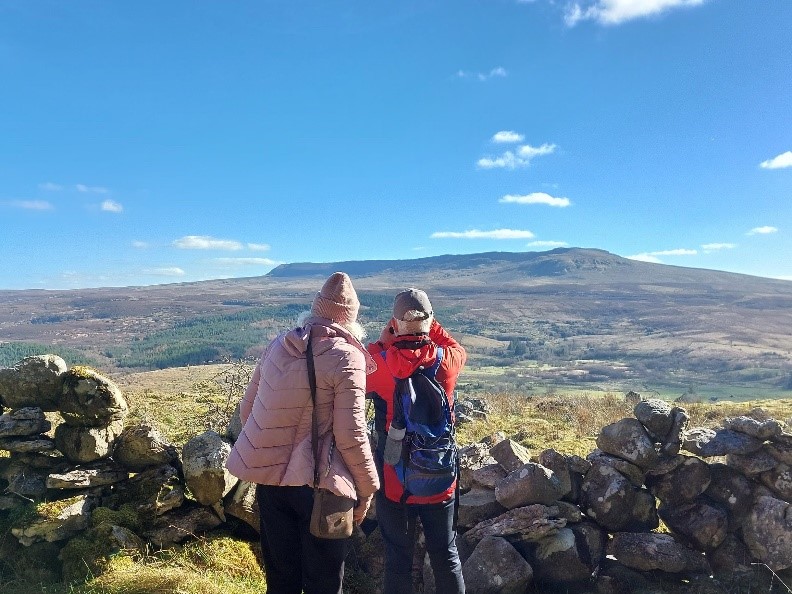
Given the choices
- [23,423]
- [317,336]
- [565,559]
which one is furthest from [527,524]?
[23,423]

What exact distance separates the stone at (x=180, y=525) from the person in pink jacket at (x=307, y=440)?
8.84ft

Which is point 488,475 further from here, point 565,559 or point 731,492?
point 731,492

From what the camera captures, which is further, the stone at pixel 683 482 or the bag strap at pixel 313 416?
the stone at pixel 683 482

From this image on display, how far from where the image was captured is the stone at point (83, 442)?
252 inches

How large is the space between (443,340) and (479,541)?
3030mm

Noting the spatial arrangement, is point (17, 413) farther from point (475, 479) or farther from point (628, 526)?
point (628, 526)

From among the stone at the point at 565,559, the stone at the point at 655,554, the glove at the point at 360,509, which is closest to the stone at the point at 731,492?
the stone at the point at 655,554

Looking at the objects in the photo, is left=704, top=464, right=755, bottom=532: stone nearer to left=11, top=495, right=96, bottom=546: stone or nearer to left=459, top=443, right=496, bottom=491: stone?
left=459, top=443, right=496, bottom=491: stone

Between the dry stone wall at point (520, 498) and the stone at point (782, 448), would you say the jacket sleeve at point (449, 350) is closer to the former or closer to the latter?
the dry stone wall at point (520, 498)

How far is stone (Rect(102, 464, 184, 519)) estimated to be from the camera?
6.27 meters

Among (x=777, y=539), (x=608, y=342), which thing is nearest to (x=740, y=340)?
(x=608, y=342)

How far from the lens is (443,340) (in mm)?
5086

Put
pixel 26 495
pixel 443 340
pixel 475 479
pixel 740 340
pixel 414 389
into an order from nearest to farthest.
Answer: pixel 414 389, pixel 443 340, pixel 26 495, pixel 475 479, pixel 740 340

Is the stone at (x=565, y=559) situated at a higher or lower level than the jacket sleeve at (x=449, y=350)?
lower
